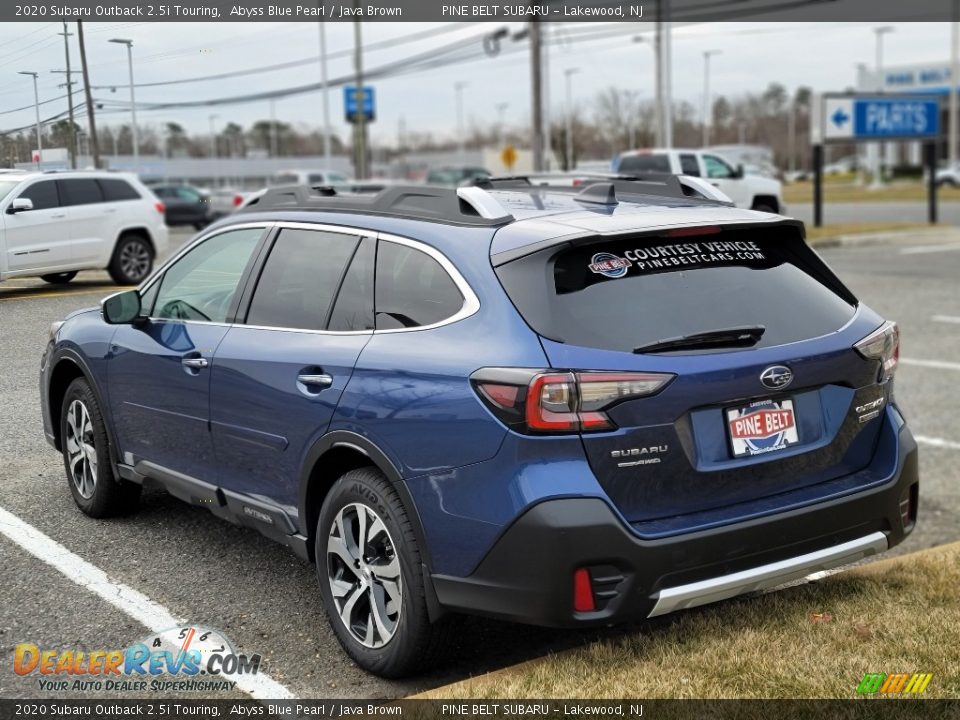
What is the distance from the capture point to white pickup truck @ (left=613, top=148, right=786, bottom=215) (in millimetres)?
21172

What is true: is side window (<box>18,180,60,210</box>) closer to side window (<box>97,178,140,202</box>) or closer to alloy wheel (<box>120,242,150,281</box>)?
side window (<box>97,178,140,202</box>)

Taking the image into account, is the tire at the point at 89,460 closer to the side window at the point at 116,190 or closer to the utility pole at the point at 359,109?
the side window at the point at 116,190

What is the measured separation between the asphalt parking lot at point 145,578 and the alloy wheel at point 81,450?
141 mm

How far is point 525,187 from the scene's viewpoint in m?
5.26

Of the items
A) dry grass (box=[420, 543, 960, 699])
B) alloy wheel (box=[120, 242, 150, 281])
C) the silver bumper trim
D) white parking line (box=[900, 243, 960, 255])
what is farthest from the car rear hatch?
white parking line (box=[900, 243, 960, 255])

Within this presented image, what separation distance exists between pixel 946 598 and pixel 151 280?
3.70 m

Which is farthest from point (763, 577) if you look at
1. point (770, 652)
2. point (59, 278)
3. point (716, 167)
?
point (716, 167)

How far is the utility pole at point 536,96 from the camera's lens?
84.3 feet

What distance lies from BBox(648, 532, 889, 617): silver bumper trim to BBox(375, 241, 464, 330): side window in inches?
46.0

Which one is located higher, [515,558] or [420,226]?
[420,226]

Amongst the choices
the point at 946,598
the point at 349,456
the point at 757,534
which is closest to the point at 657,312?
the point at 757,534

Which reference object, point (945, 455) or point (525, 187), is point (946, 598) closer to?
point (525, 187)

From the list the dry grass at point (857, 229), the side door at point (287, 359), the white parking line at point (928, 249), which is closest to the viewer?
the side door at point (287, 359)

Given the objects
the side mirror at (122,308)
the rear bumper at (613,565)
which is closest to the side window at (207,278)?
the side mirror at (122,308)
